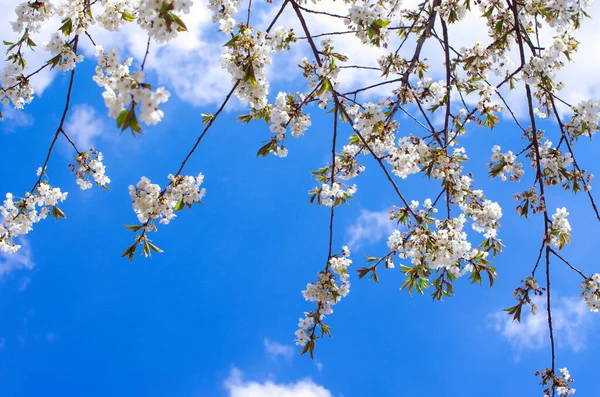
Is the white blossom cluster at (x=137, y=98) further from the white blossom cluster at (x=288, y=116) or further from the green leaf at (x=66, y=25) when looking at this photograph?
the green leaf at (x=66, y=25)

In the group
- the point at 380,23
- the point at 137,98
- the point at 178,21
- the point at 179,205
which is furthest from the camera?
the point at 179,205

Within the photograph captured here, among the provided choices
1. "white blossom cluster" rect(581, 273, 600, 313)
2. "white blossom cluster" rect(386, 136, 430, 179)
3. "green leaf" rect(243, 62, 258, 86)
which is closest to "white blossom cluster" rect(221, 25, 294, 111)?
"green leaf" rect(243, 62, 258, 86)

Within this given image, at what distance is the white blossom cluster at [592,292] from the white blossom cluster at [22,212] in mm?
4549

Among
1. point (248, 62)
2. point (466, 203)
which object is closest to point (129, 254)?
point (248, 62)

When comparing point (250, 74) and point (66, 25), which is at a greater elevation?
point (66, 25)

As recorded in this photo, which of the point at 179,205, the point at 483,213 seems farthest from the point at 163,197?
the point at 483,213

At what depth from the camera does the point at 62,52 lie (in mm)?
4195

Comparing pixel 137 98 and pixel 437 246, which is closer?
pixel 137 98

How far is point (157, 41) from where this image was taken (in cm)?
234

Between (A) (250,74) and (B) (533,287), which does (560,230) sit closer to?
(B) (533,287)

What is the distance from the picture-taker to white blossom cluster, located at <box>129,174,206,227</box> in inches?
141

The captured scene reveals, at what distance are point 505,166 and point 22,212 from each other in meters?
4.35

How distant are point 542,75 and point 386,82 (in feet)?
3.77

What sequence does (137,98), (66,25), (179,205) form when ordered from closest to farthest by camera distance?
(137,98), (179,205), (66,25)
